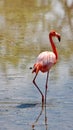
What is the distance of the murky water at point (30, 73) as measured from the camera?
22.3 ft

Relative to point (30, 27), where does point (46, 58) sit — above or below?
below

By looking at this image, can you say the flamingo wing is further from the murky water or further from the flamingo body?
the murky water

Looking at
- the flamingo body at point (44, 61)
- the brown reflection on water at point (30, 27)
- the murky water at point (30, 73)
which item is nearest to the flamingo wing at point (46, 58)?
the flamingo body at point (44, 61)

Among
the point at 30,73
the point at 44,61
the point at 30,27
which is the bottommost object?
the point at 30,73

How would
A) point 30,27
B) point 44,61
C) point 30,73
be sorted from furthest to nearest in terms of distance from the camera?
point 30,27 < point 30,73 < point 44,61

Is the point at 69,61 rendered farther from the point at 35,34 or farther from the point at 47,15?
the point at 47,15

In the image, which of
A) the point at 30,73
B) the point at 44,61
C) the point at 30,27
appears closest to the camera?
the point at 44,61

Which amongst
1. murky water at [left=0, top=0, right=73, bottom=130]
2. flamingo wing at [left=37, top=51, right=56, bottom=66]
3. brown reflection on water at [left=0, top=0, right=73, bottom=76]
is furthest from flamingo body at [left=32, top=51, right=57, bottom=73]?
brown reflection on water at [left=0, top=0, right=73, bottom=76]

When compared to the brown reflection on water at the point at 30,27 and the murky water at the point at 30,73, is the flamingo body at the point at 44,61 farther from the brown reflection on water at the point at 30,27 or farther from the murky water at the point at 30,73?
the brown reflection on water at the point at 30,27

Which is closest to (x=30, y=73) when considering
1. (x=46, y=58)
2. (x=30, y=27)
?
(x=46, y=58)

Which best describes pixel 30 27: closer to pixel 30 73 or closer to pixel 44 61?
pixel 30 73

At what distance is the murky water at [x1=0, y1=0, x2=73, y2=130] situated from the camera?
6789 mm

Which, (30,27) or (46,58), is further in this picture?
(30,27)

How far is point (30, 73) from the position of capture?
9359mm
